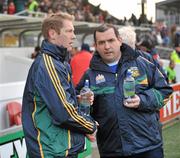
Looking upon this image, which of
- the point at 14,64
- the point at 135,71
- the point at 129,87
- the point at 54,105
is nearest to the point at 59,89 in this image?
the point at 54,105

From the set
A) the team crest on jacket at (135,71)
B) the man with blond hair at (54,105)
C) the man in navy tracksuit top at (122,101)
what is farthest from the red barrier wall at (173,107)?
the man with blond hair at (54,105)

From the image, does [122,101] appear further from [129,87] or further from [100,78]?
[100,78]

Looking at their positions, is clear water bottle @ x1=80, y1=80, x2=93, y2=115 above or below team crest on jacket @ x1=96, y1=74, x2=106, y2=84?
below

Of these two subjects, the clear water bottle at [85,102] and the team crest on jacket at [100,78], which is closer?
the clear water bottle at [85,102]

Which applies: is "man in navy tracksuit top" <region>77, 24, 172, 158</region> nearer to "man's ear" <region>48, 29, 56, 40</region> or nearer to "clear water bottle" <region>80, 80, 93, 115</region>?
"clear water bottle" <region>80, 80, 93, 115</region>

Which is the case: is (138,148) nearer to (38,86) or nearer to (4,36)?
(38,86)

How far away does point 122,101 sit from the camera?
3.35 metres

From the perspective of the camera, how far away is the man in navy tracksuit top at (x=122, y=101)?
335cm

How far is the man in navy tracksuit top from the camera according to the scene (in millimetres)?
3352

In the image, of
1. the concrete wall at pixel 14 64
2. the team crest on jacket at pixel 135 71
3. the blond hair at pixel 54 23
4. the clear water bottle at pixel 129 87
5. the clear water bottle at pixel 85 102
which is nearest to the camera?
the blond hair at pixel 54 23

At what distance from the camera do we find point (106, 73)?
3449mm

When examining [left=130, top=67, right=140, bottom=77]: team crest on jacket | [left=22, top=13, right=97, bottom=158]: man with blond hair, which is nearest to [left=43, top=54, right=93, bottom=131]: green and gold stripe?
[left=22, top=13, right=97, bottom=158]: man with blond hair

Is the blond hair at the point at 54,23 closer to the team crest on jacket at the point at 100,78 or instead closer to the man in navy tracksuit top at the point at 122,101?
the man in navy tracksuit top at the point at 122,101

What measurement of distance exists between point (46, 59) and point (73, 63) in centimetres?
592
